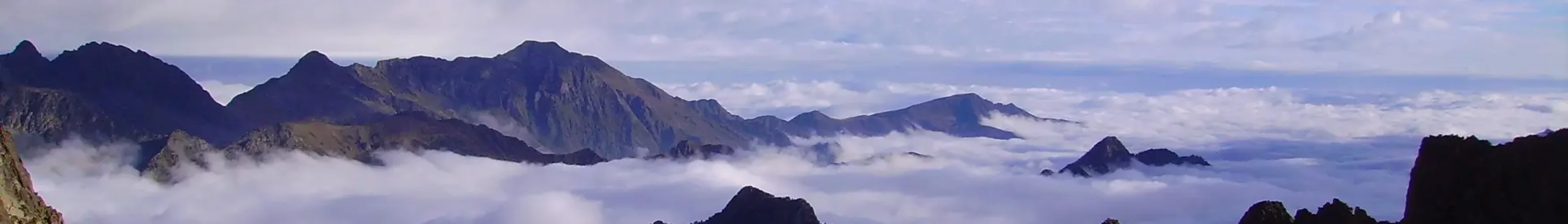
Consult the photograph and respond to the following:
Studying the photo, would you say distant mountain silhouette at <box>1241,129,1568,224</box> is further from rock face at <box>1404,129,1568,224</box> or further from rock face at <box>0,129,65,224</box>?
rock face at <box>0,129,65,224</box>

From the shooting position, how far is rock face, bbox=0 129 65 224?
54.7 m

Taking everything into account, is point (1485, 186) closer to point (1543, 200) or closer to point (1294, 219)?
point (1543, 200)

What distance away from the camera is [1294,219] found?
78.9m

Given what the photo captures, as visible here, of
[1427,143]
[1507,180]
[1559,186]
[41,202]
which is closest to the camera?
[1559,186]

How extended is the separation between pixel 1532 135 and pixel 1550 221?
18.1ft

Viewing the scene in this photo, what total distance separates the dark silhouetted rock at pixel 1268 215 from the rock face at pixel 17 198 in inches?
2639

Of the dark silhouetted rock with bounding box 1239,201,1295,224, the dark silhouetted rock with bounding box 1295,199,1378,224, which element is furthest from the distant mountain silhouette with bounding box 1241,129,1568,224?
the dark silhouetted rock with bounding box 1239,201,1295,224

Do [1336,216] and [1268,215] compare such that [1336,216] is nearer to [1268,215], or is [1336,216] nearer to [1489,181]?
[1268,215]

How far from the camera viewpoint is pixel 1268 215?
8044cm

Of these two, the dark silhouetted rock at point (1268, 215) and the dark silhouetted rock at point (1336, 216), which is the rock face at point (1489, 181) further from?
the dark silhouetted rock at point (1268, 215)

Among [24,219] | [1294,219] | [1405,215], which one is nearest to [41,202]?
[24,219]

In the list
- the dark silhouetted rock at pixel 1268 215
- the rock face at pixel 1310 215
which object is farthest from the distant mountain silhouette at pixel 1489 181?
the dark silhouetted rock at pixel 1268 215

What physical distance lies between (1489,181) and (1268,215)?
27.1m

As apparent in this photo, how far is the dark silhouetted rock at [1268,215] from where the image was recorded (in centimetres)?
7944
